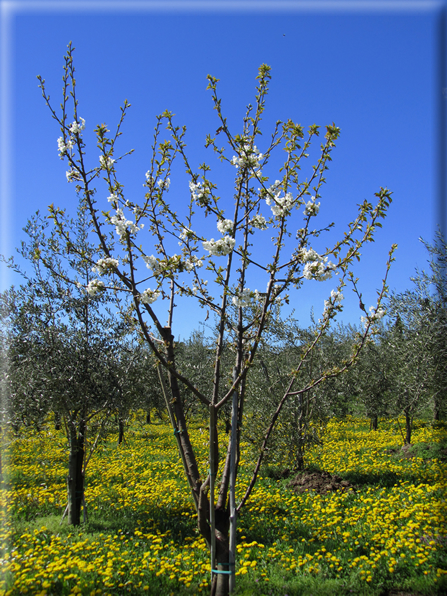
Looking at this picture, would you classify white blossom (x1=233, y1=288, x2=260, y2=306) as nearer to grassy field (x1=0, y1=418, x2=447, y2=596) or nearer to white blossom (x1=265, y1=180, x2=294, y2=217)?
white blossom (x1=265, y1=180, x2=294, y2=217)

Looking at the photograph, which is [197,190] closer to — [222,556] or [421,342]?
[222,556]

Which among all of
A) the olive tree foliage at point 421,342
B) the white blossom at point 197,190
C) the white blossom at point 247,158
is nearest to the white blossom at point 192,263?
the white blossom at point 197,190

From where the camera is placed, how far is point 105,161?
3176 millimetres

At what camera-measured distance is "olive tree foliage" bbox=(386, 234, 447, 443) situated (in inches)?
429

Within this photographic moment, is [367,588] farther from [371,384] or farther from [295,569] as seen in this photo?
[371,384]

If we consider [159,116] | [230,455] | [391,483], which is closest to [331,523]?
[391,483]

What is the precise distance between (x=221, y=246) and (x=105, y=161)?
1282mm

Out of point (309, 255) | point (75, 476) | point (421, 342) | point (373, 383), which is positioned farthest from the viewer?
point (373, 383)

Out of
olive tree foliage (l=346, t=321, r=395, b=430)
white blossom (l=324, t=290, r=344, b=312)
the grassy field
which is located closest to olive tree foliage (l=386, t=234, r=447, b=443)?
the grassy field

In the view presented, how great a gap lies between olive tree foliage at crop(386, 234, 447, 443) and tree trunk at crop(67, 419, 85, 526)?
8.58 m

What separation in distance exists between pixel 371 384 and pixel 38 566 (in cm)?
1737

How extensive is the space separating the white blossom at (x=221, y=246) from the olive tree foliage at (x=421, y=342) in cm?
881

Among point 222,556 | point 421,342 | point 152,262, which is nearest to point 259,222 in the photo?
point 152,262

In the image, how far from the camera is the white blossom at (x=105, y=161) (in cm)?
318
